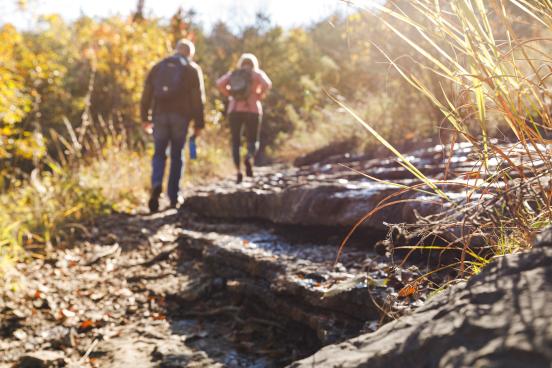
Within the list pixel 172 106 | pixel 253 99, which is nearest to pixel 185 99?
→ pixel 172 106

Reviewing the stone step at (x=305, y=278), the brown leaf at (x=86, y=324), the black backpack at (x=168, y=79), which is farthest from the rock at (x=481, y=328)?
the black backpack at (x=168, y=79)

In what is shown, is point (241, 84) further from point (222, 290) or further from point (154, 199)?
point (222, 290)

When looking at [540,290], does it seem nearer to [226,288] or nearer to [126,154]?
[226,288]

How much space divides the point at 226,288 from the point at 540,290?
2.73 metres

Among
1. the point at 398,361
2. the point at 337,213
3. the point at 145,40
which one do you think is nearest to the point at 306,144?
the point at 145,40

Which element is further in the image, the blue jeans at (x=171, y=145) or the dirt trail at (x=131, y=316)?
the blue jeans at (x=171, y=145)

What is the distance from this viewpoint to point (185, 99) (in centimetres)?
607

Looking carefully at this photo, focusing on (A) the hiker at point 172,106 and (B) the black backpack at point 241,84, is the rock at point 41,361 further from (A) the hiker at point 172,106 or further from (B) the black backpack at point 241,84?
(B) the black backpack at point 241,84

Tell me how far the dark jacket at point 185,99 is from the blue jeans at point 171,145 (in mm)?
82

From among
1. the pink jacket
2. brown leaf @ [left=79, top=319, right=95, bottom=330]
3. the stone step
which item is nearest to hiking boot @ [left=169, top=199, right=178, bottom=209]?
the pink jacket

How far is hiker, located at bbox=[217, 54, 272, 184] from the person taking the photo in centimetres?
706

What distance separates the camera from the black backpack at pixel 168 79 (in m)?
5.86

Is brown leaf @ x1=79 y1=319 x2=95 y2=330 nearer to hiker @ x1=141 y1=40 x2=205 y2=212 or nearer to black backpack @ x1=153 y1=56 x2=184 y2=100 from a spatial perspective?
hiker @ x1=141 y1=40 x2=205 y2=212

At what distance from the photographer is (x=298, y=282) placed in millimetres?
2715
